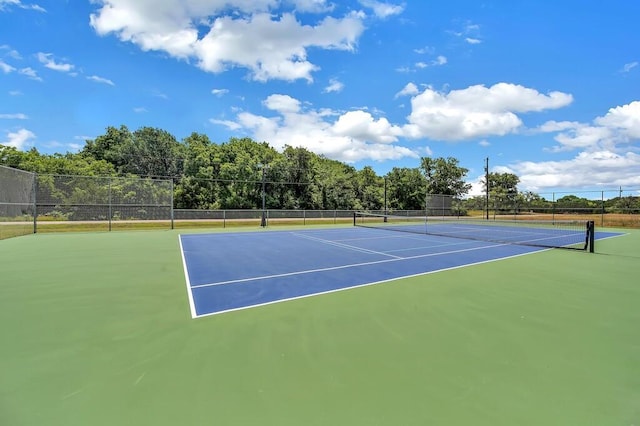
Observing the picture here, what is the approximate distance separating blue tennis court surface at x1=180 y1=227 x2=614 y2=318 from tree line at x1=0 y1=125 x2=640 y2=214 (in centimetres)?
1946

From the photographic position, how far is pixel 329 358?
2.73 metres

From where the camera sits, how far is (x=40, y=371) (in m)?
2.51

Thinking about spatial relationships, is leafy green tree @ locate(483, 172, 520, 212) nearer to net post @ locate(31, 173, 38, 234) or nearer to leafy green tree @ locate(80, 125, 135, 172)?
net post @ locate(31, 173, 38, 234)

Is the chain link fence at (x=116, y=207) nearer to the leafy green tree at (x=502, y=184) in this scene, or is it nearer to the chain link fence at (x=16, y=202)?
the chain link fence at (x=16, y=202)

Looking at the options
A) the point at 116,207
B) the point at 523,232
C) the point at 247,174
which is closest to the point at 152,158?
the point at 247,174

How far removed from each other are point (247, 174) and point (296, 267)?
99.7 ft

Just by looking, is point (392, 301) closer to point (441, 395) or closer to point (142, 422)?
point (441, 395)

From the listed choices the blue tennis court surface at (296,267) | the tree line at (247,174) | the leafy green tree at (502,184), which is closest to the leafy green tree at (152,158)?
the tree line at (247,174)

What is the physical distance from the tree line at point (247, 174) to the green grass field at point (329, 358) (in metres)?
24.1

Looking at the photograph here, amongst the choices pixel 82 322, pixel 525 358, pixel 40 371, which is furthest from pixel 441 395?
pixel 82 322

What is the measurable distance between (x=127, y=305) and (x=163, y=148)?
4565 cm

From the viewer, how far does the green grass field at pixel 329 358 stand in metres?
2.02

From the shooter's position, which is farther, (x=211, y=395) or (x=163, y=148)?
(x=163, y=148)

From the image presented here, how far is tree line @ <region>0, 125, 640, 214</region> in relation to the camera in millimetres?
31609
